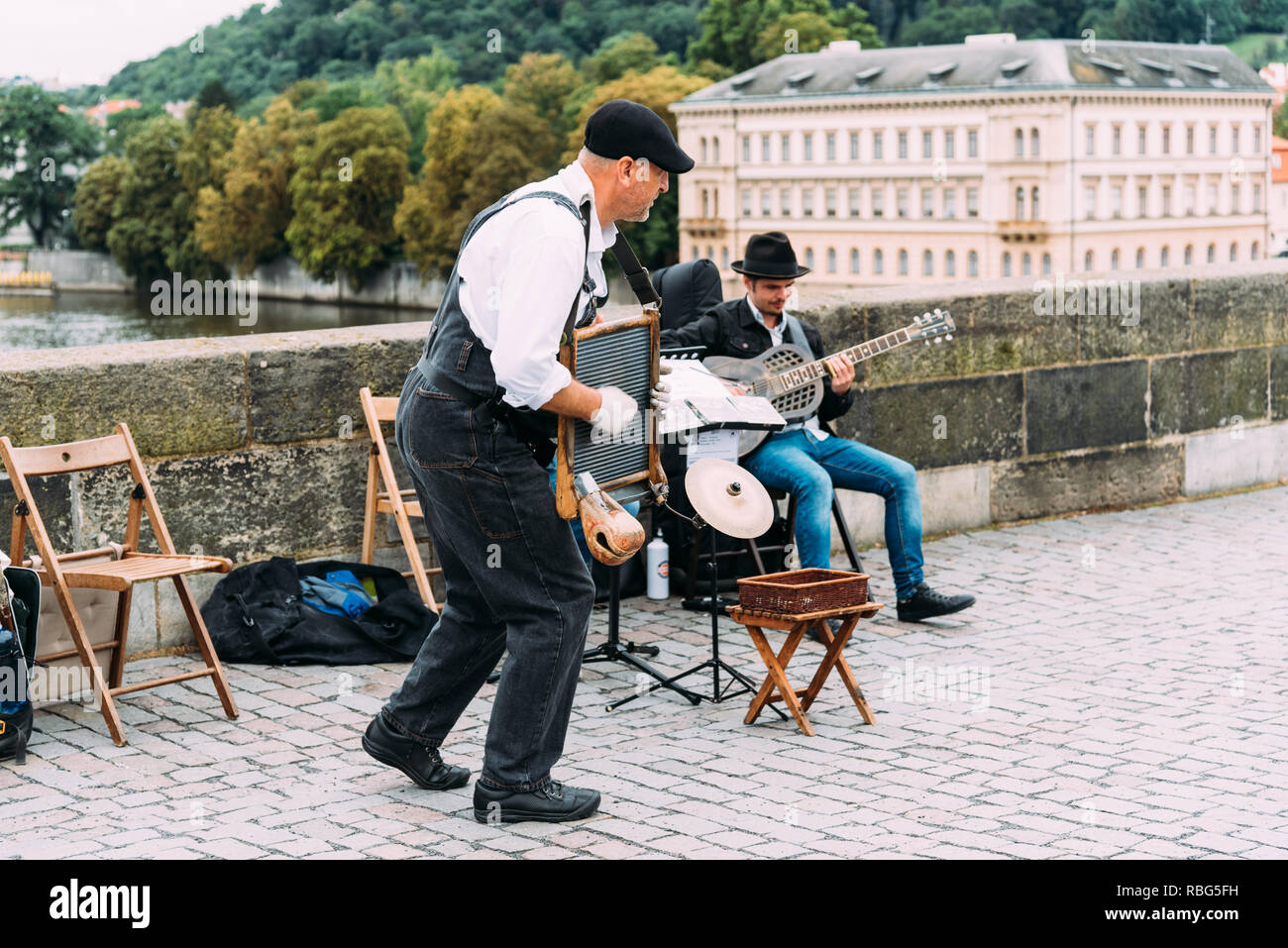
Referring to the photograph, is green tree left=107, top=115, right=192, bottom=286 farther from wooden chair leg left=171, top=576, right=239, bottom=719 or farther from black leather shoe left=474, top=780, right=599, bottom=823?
black leather shoe left=474, top=780, right=599, bottom=823

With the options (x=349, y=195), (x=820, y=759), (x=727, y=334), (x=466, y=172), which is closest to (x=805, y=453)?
(x=727, y=334)

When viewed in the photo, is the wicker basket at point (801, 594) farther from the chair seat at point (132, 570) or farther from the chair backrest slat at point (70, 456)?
the chair backrest slat at point (70, 456)

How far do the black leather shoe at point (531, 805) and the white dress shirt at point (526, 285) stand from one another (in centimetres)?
100

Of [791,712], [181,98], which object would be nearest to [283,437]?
[791,712]

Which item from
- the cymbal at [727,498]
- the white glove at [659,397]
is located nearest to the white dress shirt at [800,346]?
the cymbal at [727,498]

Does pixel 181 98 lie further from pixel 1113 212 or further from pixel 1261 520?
pixel 1261 520

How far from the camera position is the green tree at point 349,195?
10181 centimetres

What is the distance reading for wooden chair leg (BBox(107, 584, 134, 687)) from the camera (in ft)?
19.2

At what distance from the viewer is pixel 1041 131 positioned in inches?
4230

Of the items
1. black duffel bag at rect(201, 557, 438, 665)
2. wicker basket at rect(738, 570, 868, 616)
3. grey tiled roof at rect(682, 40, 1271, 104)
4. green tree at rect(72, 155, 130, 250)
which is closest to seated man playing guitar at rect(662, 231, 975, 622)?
wicker basket at rect(738, 570, 868, 616)

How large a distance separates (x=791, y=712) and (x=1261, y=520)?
14.2 feet

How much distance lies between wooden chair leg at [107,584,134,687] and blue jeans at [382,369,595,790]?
1678 mm

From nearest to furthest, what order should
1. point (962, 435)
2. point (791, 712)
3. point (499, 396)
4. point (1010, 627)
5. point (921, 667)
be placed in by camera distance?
point (499, 396) → point (791, 712) → point (921, 667) → point (1010, 627) → point (962, 435)

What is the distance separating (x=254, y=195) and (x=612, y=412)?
10919 cm
